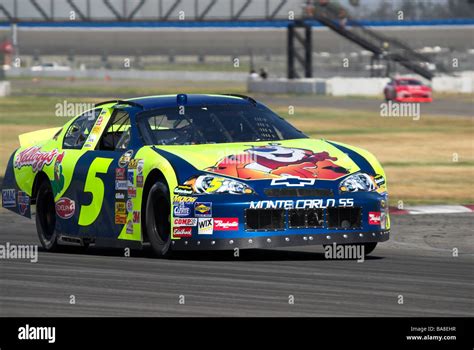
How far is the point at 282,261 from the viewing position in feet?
37.0

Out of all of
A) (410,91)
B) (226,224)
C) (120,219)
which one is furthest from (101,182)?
(410,91)

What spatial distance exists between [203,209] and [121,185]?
1189 millimetres

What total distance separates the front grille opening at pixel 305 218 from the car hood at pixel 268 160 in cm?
30

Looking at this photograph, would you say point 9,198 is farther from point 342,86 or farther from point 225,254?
point 342,86

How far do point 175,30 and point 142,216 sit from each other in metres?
115

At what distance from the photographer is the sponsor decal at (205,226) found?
10.8 metres

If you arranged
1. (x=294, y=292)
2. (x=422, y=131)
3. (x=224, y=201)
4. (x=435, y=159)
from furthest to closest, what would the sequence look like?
(x=422, y=131), (x=435, y=159), (x=224, y=201), (x=294, y=292)

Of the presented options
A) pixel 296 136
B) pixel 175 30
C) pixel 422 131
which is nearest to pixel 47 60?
pixel 175 30

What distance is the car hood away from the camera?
10.9m

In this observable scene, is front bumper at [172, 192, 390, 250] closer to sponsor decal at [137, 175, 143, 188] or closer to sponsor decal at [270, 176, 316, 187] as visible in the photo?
sponsor decal at [270, 176, 316, 187]

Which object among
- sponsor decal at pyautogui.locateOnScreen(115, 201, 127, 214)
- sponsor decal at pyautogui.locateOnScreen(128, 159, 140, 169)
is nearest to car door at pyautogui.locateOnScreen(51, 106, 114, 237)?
sponsor decal at pyautogui.locateOnScreen(115, 201, 127, 214)

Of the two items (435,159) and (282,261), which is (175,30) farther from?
(282,261)

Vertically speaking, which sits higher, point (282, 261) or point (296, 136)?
point (296, 136)
